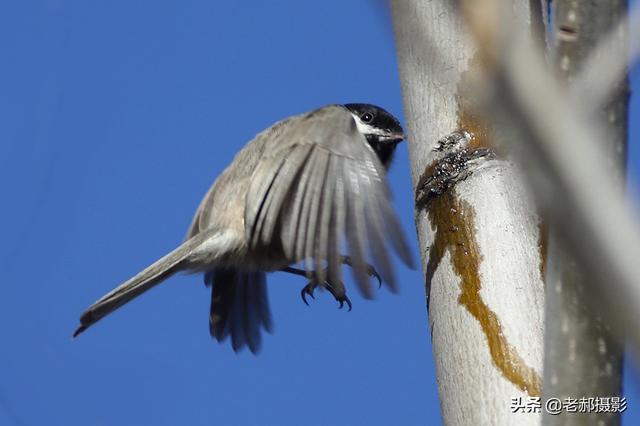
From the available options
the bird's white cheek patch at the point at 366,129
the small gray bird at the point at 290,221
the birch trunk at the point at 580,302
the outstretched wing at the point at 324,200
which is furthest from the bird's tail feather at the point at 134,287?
the birch trunk at the point at 580,302

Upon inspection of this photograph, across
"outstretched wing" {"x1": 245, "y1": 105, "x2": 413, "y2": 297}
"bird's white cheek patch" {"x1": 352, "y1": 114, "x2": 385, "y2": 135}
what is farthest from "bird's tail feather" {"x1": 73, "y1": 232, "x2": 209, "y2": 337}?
"bird's white cheek patch" {"x1": 352, "y1": 114, "x2": 385, "y2": 135}

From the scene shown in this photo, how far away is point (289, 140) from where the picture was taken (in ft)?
14.2

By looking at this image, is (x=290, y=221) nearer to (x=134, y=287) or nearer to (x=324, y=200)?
(x=324, y=200)

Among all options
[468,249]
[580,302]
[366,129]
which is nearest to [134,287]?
[366,129]

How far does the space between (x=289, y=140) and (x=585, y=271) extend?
124 inches

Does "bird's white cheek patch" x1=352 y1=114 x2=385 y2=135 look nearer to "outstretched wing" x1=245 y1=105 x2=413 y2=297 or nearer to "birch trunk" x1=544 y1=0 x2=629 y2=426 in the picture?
"outstretched wing" x1=245 y1=105 x2=413 y2=297

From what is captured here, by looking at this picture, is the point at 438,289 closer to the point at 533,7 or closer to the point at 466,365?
the point at 466,365

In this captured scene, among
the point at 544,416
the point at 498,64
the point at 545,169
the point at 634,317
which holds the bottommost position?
the point at 544,416

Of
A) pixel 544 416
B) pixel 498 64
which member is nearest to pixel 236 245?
pixel 544 416

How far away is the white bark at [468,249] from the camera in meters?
2.53

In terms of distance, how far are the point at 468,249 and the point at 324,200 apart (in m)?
1.16

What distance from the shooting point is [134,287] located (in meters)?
4.15

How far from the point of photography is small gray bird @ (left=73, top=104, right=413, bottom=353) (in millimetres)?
3662

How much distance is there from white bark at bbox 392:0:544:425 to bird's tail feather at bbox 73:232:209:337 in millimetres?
1545
